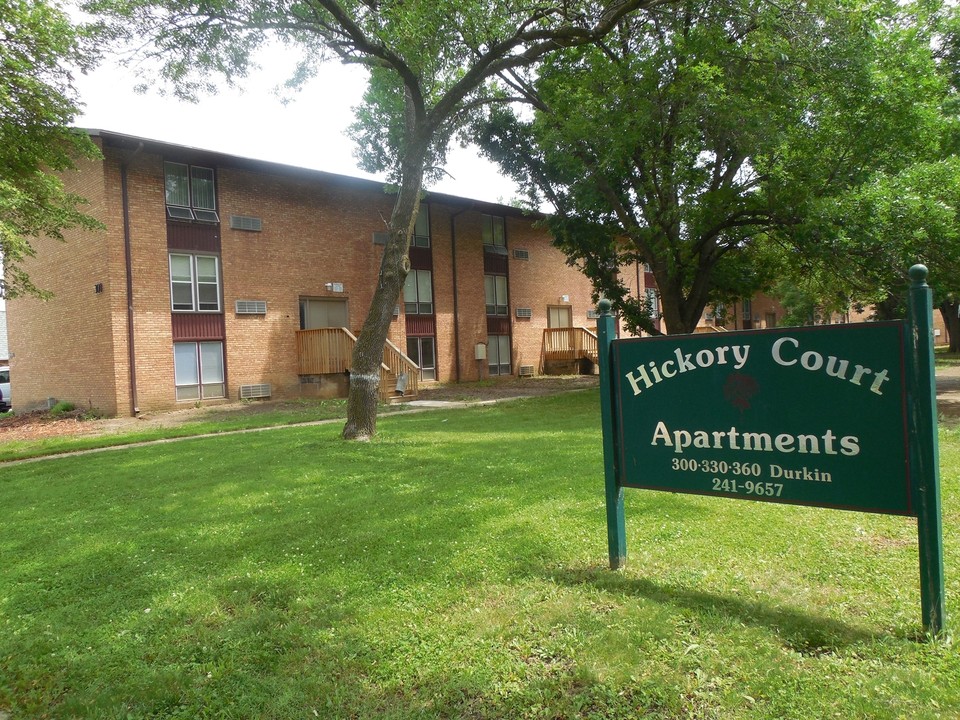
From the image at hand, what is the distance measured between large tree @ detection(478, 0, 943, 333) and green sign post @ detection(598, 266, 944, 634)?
1121 centimetres

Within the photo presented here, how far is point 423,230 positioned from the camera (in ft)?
93.4

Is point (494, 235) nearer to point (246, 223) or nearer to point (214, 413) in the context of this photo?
point (246, 223)

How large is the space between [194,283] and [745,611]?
2061 centimetres

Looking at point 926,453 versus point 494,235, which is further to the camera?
point 494,235

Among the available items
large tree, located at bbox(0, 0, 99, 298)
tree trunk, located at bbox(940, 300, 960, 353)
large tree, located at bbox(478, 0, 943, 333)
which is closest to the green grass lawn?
large tree, located at bbox(0, 0, 99, 298)

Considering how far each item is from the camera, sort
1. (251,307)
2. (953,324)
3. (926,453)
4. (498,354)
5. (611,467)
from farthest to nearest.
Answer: (953,324) → (498,354) → (251,307) → (611,467) → (926,453)

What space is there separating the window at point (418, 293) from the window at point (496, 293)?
10.9ft

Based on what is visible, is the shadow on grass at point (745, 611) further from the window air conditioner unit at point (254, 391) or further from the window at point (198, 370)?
the window air conditioner unit at point (254, 391)

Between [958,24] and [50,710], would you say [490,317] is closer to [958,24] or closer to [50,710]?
[958,24]

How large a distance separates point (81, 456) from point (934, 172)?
653 inches

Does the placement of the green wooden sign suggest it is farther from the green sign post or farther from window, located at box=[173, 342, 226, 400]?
window, located at box=[173, 342, 226, 400]

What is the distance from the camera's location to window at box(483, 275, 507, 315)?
31359mm

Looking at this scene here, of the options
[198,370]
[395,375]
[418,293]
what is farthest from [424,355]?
[198,370]

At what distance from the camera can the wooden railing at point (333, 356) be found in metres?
22.3
